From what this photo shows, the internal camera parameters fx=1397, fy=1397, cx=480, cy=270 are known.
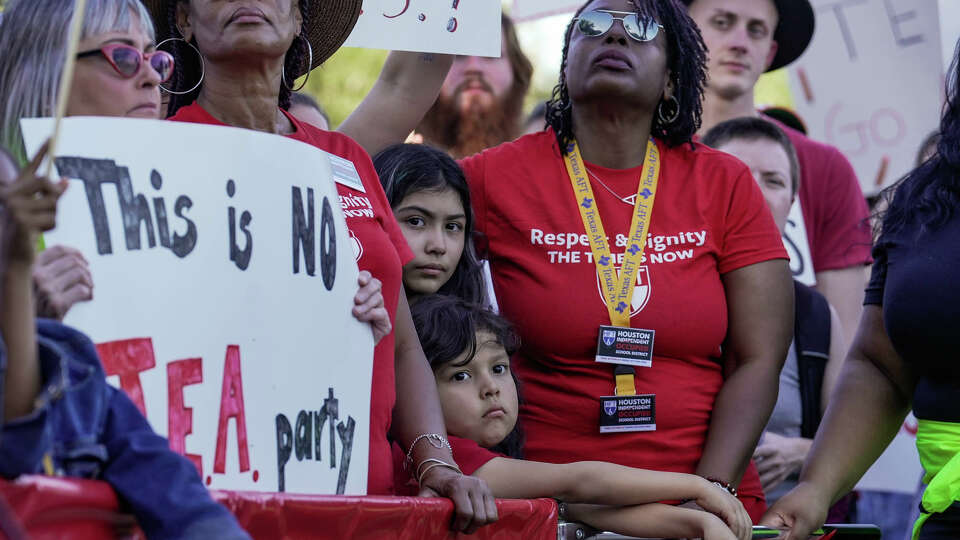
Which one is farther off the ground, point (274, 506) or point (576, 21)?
point (576, 21)

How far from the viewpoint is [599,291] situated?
11.6ft

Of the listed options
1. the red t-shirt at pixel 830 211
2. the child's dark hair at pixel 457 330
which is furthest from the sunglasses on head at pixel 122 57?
the red t-shirt at pixel 830 211

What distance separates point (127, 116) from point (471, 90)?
10.2 feet

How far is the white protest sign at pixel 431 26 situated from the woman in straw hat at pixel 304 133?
44cm

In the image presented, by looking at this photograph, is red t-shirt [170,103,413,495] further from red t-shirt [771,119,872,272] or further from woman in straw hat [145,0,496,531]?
red t-shirt [771,119,872,272]

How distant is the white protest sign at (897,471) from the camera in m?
5.37

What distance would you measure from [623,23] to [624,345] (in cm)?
90

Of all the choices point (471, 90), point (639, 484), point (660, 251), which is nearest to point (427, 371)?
point (639, 484)

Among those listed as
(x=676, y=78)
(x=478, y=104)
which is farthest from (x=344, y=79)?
(x=676, y=78)

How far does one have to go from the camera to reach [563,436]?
350 cm

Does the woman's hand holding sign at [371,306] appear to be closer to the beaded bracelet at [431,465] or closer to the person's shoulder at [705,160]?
the beaded bracelet at [431,465]

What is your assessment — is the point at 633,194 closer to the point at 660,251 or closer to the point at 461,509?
the point at 660,251

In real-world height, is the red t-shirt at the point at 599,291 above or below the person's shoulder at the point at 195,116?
below

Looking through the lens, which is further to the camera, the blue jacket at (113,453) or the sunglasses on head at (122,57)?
the sunglasses on head at (122,57)
